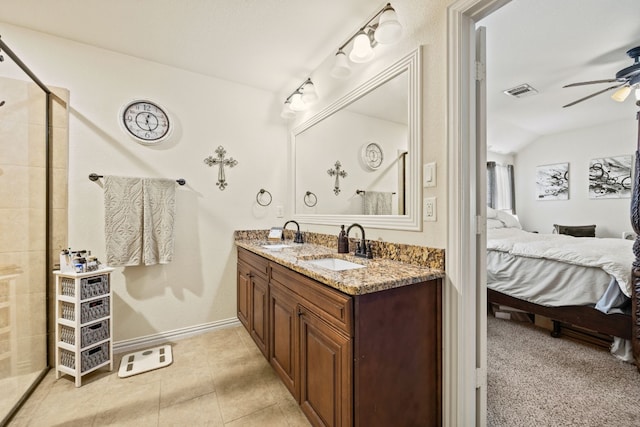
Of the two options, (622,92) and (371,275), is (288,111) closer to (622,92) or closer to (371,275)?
(371,275)

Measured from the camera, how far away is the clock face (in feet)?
7.42

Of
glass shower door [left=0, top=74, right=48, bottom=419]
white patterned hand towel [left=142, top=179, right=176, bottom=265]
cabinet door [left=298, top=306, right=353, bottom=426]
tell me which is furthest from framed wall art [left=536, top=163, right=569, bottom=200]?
glass shower door [left=0, top=74, right=48, bottom=419]

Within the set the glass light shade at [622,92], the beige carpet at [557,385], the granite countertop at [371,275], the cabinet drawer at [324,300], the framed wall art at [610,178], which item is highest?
the glass light shade at [622,92]

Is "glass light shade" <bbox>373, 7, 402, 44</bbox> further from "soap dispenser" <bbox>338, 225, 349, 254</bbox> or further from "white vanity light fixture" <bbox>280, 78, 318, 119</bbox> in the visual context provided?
"soap dispenser" <bbox>338, 225, 349, 254</bbox>

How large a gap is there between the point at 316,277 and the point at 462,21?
54.6 inches

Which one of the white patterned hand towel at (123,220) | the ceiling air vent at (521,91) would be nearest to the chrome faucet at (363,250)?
the white patterned hand towel at (123,220)

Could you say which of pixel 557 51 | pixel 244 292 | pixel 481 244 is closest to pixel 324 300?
pixel 481 244

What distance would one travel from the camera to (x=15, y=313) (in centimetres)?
168

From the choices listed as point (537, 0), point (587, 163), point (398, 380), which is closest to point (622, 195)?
point (587, 163)

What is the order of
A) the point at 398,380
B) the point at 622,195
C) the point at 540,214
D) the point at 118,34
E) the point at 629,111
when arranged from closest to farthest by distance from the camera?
the point at 398,380, the point at 118,34, the point at 629,111, the point at 622,195, the point at 540,214

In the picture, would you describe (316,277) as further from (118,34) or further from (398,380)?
(118,34)

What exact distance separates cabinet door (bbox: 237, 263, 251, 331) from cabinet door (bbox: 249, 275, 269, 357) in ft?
0.33

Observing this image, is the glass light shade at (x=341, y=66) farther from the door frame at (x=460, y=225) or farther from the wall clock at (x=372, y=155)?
the door frame at (x=460, y=225)

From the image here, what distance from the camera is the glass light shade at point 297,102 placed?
2441 millimetres
